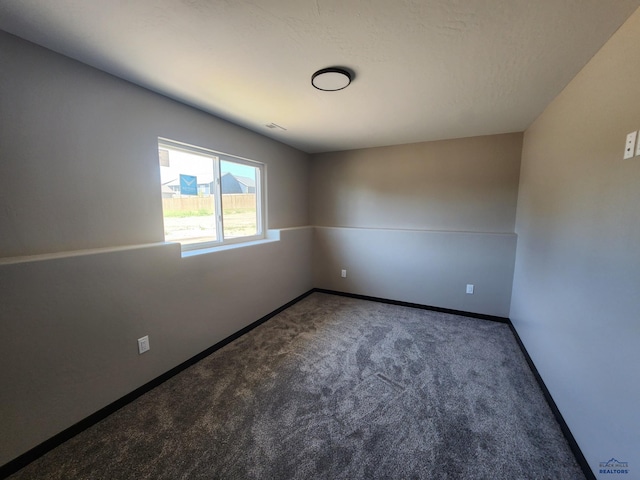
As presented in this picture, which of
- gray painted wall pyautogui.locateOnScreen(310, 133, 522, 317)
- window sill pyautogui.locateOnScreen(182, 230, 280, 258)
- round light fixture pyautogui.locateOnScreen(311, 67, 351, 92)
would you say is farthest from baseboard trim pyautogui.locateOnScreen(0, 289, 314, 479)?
round light fixture pyautogui.locateOnScreen(311, 67, 351, 92)

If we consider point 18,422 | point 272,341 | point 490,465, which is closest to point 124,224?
point 18,422

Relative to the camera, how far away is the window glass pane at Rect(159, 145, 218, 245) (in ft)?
7.11

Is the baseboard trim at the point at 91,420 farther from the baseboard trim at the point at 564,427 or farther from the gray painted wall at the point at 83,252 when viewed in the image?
the baseboard trim at the point at 564,427

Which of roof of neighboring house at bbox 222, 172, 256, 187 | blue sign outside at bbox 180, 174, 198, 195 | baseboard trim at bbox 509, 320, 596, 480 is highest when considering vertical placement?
roof of neighboring house at bbox 222, 172, 256, 187

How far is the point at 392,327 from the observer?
2945 mm

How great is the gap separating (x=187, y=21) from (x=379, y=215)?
10.3 ft

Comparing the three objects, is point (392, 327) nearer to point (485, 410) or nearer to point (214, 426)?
point (485, 410)

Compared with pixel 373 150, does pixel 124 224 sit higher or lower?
lower

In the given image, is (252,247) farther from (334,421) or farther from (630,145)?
(630,145)

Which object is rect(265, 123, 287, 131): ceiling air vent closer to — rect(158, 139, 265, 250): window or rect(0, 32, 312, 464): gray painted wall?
rect(158, 139, 265, 250): window

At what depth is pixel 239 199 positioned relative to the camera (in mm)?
2967

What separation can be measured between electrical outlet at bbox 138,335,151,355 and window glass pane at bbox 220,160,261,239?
49.4 inches

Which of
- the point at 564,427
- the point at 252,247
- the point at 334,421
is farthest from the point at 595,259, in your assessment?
the point at 252,247

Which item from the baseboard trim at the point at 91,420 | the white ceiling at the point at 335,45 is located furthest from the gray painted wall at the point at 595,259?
the baseboard trim at the point at 91,420
